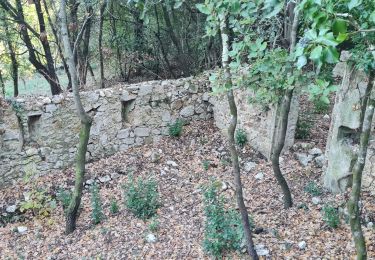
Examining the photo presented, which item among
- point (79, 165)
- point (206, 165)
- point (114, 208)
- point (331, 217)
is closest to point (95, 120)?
point (79, 165)

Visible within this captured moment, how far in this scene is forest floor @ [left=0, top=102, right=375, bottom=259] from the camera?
414 cm

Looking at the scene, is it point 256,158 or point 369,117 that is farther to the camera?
point 256,158

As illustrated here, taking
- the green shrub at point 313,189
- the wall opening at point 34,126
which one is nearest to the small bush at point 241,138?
the green shrub at point 313,189

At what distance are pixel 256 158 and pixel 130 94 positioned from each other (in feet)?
8.38

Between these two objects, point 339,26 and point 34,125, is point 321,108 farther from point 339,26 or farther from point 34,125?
point 339,26

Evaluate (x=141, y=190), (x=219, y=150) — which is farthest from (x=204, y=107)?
(x=141, y=190)

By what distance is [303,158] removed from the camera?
5.58 metres

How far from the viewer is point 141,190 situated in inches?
206

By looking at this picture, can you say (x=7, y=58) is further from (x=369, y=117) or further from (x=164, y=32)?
(x=369, y=117)

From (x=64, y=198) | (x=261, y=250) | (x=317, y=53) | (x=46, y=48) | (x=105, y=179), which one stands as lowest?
(x=261, y=250)

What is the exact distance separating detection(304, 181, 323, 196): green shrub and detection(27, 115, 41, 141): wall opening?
436 cm

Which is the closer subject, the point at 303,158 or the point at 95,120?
the point at 303,158

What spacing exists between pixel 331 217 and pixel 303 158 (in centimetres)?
160

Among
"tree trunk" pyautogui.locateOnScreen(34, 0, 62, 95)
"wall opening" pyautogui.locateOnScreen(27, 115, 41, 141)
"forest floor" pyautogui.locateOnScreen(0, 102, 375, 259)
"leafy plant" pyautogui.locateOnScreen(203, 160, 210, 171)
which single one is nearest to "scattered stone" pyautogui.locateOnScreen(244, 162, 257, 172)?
"forest floor" pyautogui.locateOnScreen(0, 102, 375, 259)
